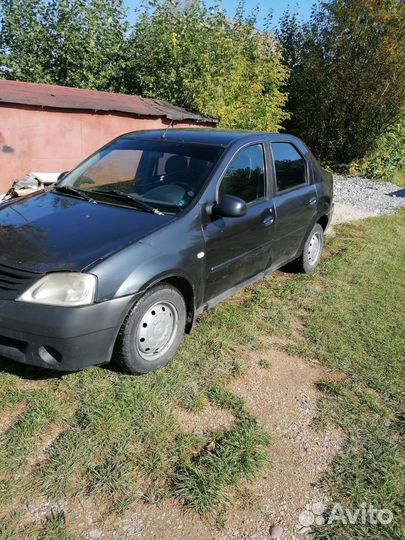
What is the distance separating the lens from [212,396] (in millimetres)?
3094

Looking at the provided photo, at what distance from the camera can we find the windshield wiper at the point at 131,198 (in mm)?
3415

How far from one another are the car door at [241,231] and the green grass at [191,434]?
506 millimetres

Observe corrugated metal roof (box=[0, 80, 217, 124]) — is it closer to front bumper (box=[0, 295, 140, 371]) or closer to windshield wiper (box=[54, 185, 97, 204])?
windshield wiper (box=[54, 185, 97, 204])

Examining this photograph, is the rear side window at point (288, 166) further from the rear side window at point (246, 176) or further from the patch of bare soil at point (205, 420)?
the patch of bare soil at point (205, 420)

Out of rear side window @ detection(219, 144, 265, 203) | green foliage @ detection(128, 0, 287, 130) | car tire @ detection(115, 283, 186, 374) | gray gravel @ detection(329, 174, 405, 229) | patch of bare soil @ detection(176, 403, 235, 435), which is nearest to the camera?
patch of bare soil @ detection(176, 403, 235, 435)

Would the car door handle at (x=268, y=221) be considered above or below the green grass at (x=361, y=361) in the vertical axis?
above

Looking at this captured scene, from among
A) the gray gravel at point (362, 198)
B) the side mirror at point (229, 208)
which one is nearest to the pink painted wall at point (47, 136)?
the gray gravel at point (362, 198)

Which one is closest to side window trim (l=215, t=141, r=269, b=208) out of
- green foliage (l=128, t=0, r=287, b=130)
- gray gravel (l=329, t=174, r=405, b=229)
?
gray gravel (l=329, t=174, r=405, b=229)

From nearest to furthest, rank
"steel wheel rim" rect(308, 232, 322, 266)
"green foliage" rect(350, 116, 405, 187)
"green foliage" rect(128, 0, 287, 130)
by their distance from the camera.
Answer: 1. "steel wheel rim" rect(308, 232, 322, 266)
2. "green foliage" rect(128, 0, 287, 130)
3. "green foliage" rect(350, 116, 405, 187)

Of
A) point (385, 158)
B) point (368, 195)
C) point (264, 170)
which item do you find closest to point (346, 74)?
point (385, 158)

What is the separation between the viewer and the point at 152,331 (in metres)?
3.18

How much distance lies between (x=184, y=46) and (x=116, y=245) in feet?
37.2

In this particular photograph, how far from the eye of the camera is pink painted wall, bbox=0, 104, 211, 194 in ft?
26.9

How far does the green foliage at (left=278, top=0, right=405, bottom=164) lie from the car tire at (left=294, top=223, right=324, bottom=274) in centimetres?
1162
